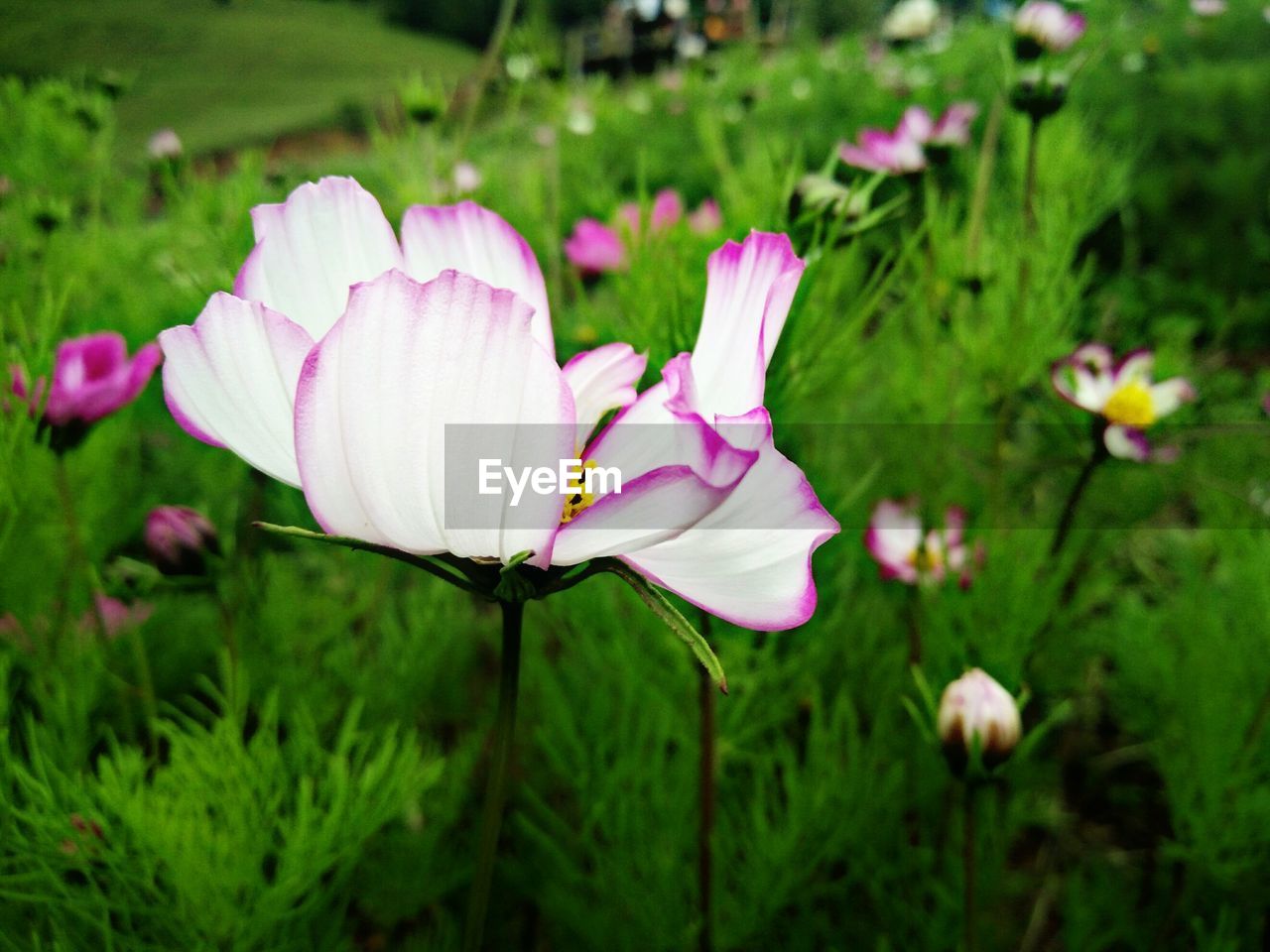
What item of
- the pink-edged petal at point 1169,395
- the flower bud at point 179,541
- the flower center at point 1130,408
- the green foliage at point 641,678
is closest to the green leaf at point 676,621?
the green foliage at point 641,678

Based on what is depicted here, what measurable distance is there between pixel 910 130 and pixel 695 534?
43 cm

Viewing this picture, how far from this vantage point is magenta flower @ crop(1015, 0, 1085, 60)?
39 cm

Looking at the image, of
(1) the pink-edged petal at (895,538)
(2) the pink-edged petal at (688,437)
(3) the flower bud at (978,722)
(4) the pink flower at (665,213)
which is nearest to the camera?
(2) the pink-edged petal at (688,437)

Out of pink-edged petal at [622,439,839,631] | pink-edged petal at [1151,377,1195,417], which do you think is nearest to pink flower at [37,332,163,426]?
pink-edged petal at [622,439,839,631]

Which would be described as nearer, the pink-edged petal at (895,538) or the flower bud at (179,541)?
the flower bud at (179,541)

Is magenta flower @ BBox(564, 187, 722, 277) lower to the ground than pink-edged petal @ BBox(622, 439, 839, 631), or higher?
higher

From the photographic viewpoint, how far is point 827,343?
0.29 m

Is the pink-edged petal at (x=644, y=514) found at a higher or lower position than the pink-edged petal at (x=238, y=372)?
lower

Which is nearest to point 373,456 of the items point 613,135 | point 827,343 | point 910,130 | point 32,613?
point 827,343

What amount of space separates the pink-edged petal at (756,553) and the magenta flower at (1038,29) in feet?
1.19

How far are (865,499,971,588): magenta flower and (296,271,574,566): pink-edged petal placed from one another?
0.94 feet

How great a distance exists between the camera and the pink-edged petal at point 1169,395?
1.58 ft

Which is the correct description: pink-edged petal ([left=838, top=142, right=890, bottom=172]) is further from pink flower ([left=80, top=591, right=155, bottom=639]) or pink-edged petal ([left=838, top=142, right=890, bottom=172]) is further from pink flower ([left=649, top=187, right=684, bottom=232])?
pink flower ([left=80, top=591, right=155, bottom=639])

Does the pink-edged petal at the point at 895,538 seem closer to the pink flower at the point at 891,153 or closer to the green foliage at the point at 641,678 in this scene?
the green foliage at the point at 641,678
